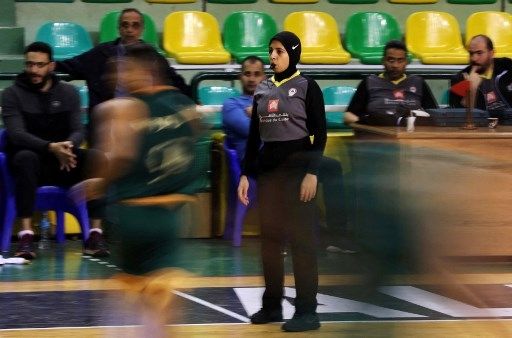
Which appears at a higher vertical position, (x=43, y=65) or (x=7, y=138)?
(x=43, y=65)

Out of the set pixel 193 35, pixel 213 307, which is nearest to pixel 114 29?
pixel 193 35

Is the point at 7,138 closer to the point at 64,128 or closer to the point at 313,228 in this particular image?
the point at 64,128

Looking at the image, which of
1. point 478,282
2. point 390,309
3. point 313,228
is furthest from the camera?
point 313,228

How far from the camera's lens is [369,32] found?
13.5 meters

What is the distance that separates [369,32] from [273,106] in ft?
20.2

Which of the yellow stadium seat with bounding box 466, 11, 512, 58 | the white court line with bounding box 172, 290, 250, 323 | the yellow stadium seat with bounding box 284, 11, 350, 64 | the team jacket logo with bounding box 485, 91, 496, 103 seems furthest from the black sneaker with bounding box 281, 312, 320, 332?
the yellow stadium seat with bounding box 466, 11, 512, 58

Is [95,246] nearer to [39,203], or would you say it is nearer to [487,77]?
[39,203]

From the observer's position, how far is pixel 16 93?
9.75m

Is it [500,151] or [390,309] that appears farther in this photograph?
[500,151]

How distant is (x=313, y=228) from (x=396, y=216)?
3.19 m

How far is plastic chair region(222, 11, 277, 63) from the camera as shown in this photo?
13023mm

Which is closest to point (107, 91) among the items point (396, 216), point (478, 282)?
point (478, 282)

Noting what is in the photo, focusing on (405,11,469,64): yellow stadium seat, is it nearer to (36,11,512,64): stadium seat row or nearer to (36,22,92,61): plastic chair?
(36,11,512,64): stadium seat row

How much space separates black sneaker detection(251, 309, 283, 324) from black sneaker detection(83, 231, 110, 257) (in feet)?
8.92
